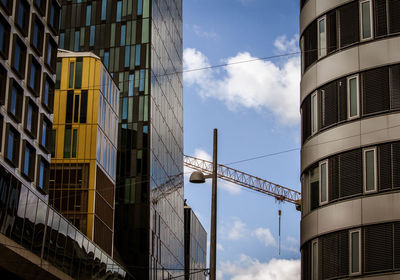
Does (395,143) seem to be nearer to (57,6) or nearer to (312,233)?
(312,233)

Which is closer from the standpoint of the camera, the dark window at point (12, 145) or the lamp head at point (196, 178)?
the lamp head at point (196, 178)

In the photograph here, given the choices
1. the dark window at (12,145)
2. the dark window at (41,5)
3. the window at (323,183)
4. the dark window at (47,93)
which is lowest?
the window at (323,183)

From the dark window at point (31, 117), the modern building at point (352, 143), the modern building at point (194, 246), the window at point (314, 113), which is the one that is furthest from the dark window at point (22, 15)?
the modern building at point (194, 246)

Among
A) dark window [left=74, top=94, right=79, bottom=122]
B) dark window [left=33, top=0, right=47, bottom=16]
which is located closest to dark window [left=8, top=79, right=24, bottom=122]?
dark window [left=33, top=0, right=47, bottom=16]

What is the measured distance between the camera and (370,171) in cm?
3294

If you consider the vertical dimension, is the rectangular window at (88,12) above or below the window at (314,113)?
above

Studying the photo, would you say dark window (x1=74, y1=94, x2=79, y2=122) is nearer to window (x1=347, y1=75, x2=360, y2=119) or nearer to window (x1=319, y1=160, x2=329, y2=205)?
window (x1=319, y1=160, x2=329, y2=205)

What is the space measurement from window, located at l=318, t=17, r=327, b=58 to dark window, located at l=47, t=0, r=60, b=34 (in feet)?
80.6

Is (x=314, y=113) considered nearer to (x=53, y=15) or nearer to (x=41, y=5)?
(x=41, y=5)

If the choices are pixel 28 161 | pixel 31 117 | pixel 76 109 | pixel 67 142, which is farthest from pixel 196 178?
pixel 76 109

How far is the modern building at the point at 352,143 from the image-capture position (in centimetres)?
3203

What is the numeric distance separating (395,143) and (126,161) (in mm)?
54283

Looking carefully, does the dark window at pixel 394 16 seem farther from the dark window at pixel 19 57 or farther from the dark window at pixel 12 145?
the dark window at pixel 12 145

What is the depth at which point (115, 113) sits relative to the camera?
7662cm
